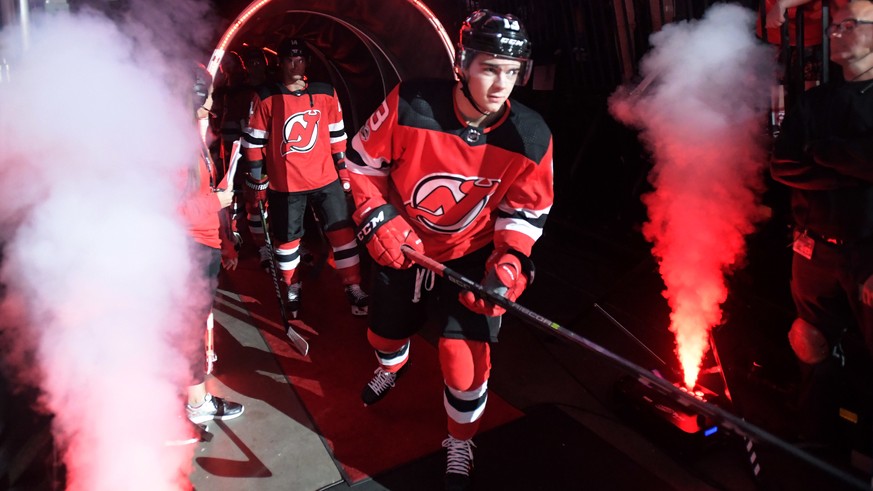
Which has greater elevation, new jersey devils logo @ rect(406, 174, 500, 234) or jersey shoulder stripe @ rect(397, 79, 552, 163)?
jersey shoulder stripe @ rect(397, 79, 552, 163)

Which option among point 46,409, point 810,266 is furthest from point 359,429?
point 810,266

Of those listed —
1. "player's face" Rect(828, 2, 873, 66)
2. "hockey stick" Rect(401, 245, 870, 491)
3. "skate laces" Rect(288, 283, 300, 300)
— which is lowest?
"skate laces" Rect(288, 283, 300, 300)

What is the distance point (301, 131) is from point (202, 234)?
1878mm

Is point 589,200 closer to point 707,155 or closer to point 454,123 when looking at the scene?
point 707,155

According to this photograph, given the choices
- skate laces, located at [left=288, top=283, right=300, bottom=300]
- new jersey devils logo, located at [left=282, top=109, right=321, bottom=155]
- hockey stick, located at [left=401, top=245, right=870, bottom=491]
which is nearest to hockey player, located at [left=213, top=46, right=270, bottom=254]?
skate laces, located at [left=288, top=283, right=300, bottom=300]

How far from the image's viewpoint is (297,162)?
454 centimetres

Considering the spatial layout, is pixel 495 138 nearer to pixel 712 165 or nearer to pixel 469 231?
pixel 469 231

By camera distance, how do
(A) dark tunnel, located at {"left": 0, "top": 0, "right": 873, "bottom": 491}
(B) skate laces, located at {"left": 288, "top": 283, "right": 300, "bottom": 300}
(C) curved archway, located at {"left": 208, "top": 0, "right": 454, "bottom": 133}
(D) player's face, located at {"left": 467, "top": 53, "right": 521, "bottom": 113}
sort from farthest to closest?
(B) skate laces, located at {"left": 288, "top": 283, "right": 300, "bottom": 300} < (C) curved archway, located at {"left": 208, "top": 0, "right": 454, "bottom": 133} < (A) dark tunnel, located at {"left": 0, "top": 0, "right": 873, "bottom": 491} < (D) player's face, located at {"left": 467, "top": 53, "right": 521, "bottom": 113}

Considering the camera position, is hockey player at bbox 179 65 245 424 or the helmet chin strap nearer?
the helmet chin strap

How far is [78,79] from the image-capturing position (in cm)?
209

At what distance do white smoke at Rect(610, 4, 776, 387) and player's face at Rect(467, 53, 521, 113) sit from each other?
168 cm

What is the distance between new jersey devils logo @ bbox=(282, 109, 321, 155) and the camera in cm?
449

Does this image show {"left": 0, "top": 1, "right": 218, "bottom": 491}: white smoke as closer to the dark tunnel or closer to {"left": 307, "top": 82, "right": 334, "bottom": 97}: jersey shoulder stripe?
the dark tunnel

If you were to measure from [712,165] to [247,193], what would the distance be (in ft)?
14.4
